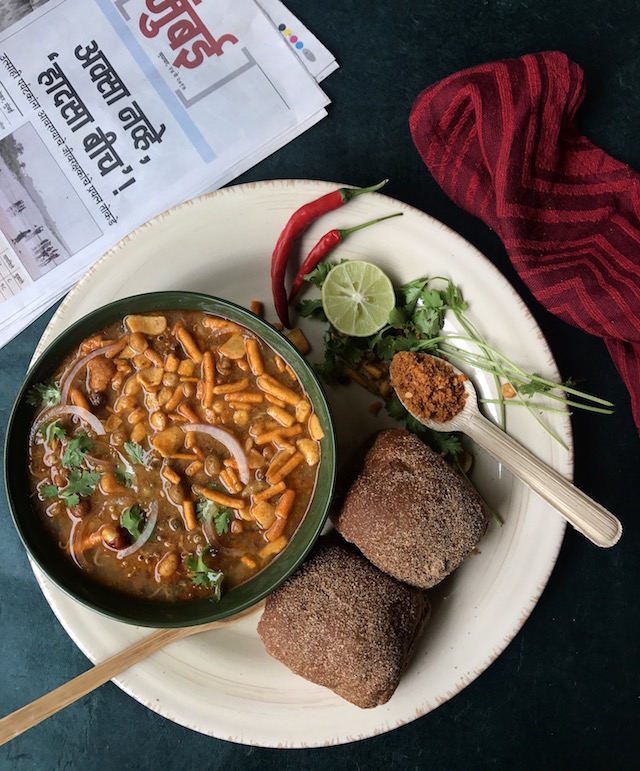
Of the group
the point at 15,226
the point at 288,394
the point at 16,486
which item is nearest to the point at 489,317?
the point at 288,394

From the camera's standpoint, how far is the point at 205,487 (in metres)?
2.50

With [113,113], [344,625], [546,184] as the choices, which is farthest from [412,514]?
[113,113]

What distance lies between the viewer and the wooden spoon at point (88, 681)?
2387 mm

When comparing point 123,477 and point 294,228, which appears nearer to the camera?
point 123,477

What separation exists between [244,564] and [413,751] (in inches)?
56.7

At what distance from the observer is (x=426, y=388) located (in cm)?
263

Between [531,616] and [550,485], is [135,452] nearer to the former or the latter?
[550,485]

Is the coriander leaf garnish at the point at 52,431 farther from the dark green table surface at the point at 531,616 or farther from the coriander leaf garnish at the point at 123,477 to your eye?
the dark green table surface at the point at 531,616

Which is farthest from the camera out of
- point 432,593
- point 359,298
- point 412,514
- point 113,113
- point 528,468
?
point 113,113

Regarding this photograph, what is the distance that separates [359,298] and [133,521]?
48.5 inches

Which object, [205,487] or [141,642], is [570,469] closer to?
[205,487]

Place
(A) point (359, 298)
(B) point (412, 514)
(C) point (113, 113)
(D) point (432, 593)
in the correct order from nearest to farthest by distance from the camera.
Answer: (B) point (412, 514) < (A) point (359, 298) < (D) point (432, 593) < (C) point (113, 113)

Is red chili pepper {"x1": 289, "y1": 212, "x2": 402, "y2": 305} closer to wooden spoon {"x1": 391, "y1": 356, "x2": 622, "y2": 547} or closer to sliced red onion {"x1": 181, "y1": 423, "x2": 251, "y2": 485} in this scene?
wooden spoon {"x1": 391, "y1": 356, "x2": 622, "y2": 547}

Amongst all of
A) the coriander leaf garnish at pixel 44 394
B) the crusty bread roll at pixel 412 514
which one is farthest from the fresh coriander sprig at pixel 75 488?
the crusty bread roll at pixel 412 514
